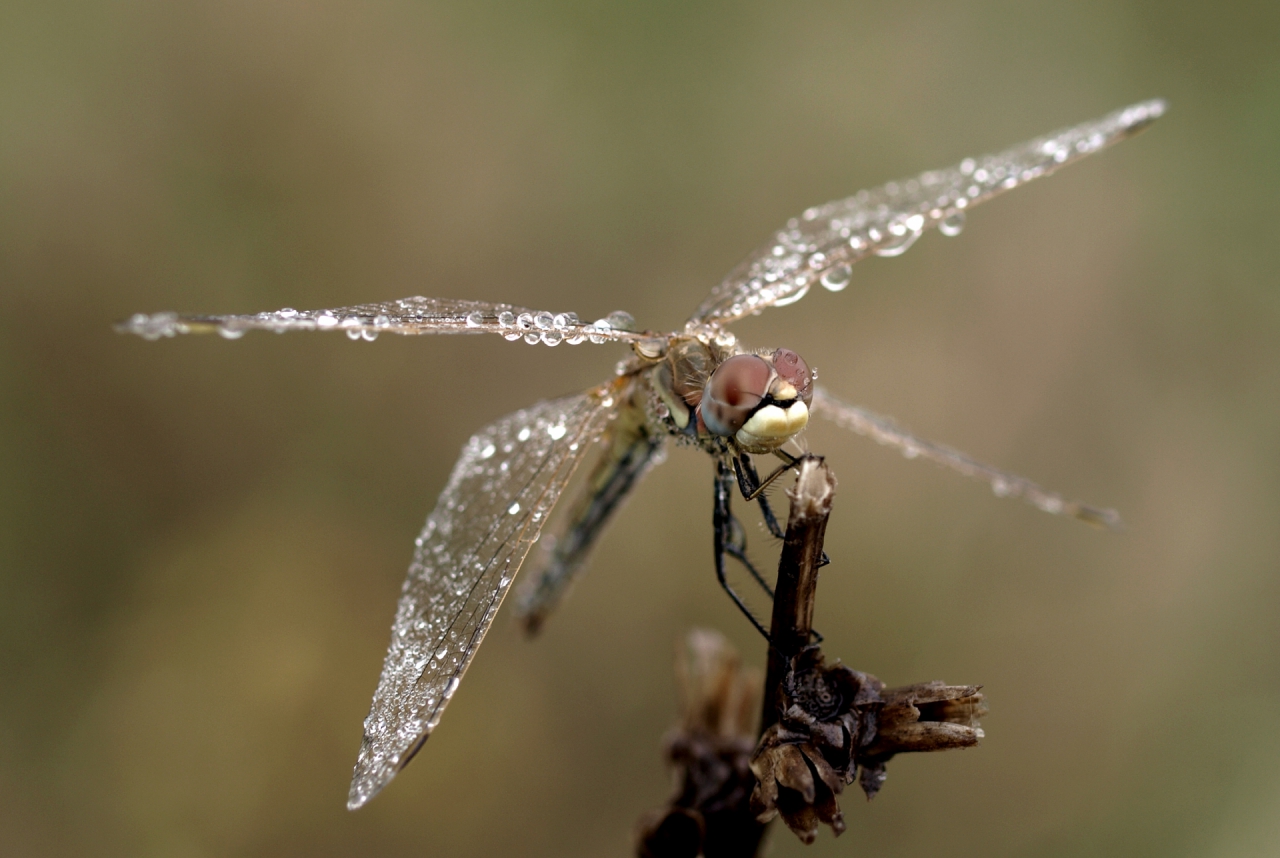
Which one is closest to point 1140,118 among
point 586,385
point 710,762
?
point 710,762

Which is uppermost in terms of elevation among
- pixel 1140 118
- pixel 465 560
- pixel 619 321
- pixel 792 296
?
pixel 1140 118

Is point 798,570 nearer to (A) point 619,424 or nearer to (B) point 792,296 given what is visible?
(B) point 792,296

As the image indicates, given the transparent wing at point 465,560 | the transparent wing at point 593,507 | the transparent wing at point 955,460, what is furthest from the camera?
the transparent wing at point 593,507

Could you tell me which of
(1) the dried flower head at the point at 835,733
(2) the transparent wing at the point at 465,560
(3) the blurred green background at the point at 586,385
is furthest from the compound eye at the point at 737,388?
(3) the blurred green background at the point at 586,385

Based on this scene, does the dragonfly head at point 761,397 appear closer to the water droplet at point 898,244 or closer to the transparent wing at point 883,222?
the transparent wing at point 883,222

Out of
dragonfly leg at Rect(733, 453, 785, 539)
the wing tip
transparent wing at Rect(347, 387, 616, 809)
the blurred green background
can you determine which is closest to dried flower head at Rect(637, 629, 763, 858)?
dragonfly leg at Rect(733, 453, 785, 539)

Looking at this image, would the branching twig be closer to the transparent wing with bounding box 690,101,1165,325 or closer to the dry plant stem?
the dry plant stem

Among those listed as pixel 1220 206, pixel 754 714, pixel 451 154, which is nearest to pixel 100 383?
pixel 451 154
